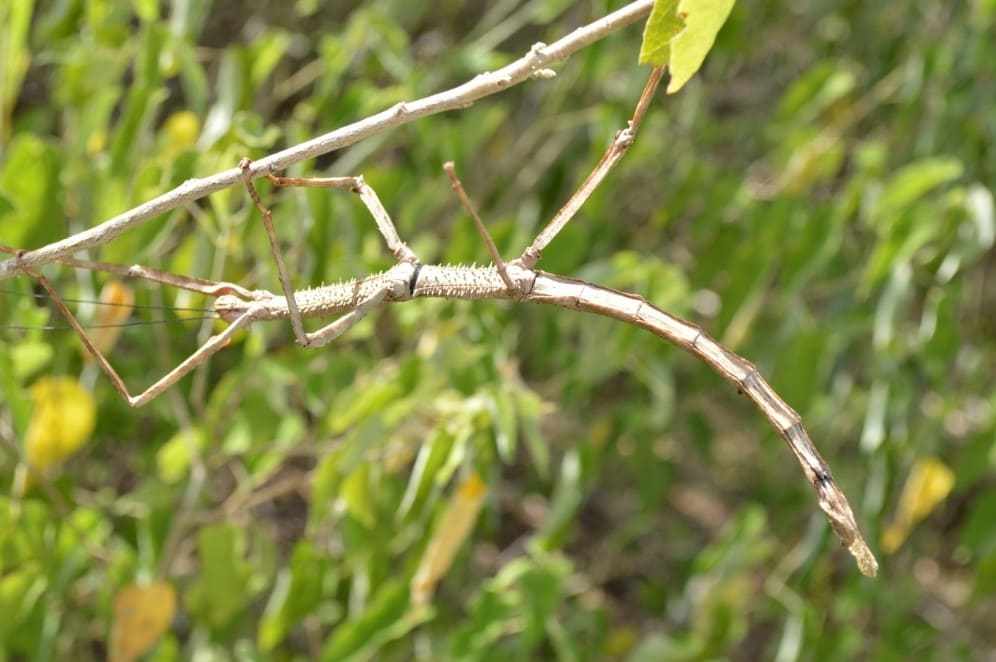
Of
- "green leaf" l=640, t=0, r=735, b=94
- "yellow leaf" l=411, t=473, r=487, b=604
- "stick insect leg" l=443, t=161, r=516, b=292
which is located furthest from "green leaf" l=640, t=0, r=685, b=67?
"yellow leaf" l=411, t=473, r=487, b=604

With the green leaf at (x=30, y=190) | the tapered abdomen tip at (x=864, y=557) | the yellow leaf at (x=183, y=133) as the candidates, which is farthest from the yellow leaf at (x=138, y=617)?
the tapered abdomen tip at (x=864, y=557)

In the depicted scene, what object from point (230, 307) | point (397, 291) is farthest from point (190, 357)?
point (397, 291)

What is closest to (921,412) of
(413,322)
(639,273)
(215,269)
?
(639,273)

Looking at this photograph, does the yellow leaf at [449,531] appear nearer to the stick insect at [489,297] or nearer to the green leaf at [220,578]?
the green leaf at [220,578]

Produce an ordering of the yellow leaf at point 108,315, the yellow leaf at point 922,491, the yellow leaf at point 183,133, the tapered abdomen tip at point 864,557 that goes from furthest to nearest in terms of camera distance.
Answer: the yellow leaf at point 922,491
the yellow leaf at point 183,133
the yellow leaf at point 108,315
the tapered abdomen tip at point 864,557

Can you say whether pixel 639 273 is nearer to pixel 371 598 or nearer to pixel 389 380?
pixel 389 380
